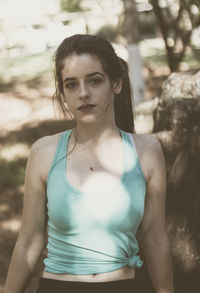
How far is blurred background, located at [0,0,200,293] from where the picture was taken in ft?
11.6

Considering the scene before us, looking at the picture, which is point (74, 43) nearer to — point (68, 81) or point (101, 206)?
point (68, 81)

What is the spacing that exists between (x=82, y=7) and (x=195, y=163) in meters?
11.9

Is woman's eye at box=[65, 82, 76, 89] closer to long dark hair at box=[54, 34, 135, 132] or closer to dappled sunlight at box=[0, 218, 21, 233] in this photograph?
long dark hair at box=[54, 34, 135, 132]

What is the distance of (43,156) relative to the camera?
2068mm

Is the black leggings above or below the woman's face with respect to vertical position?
below

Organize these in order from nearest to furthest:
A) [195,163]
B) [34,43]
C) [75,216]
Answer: [75,216], [195,163], [34,43]

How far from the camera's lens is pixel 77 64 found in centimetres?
201

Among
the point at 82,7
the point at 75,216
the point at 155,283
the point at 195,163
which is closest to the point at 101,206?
the point at 75,216

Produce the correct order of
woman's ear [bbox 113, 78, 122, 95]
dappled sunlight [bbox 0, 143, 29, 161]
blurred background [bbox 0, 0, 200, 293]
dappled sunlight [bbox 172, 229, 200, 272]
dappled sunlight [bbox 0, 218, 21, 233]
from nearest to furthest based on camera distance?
woman's ear [bbox 113, 78, 122, 95] → dappled sunlight [bbox 172, 229, 200, 272] → blurred background [bbox 0, 0, 200, 293] → dappled sunlight [bbox 0, 218, 21, 233] → dappled sunlight [bbox 0, 143, 29, 161]

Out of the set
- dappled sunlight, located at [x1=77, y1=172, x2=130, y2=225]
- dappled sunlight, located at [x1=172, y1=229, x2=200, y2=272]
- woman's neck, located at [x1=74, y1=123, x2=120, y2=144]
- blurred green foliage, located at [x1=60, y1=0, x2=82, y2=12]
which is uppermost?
blurred green foliage, located at [x1=60, y1=0, x2=82, y2=12]

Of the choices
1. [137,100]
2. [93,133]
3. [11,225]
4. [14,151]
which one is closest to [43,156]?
[93,133]

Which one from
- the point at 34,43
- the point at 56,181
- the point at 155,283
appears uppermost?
the point at 34,43

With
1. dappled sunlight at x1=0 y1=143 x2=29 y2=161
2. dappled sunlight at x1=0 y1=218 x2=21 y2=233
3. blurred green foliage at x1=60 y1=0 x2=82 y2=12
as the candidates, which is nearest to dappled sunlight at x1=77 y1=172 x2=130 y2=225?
dappled sunlight at x1=0 y1=218 x2=21 y2=233

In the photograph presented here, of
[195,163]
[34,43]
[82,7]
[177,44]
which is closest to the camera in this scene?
[195,163]
